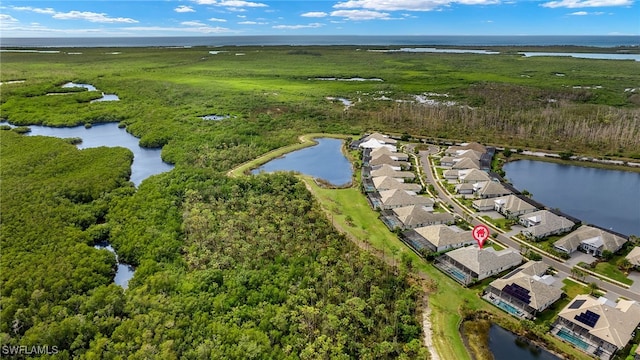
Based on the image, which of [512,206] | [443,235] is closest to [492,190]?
[512,206]

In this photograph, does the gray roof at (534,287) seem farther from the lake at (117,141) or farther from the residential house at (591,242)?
the lake at (117,141)

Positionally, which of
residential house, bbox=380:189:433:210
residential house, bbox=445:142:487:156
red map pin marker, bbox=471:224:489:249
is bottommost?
red map pin marker, bbox=471:224:489:249

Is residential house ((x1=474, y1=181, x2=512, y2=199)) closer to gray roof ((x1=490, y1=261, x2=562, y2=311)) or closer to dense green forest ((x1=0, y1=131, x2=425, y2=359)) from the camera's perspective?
gray roof ((x1=490, y1=261, x2=562, y2=311))

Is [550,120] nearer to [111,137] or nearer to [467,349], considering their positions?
[467,349]

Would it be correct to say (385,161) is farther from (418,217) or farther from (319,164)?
(418,217)

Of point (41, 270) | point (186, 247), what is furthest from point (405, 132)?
point (41, 270)

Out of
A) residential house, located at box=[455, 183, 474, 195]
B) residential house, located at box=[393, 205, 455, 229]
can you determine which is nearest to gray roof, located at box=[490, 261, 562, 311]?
residential house, located at box=[393, 205, 455, 229]
